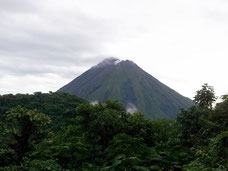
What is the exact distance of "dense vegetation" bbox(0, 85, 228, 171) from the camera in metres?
11.8

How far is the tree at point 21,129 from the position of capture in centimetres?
Result: 1545

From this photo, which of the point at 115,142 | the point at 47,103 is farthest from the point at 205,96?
the point at 47,103

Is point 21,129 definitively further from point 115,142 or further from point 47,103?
point 47,103

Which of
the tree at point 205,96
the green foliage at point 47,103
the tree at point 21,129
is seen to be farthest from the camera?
the green foliage at point 47,103

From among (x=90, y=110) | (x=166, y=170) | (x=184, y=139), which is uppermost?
(x=90, y=110)

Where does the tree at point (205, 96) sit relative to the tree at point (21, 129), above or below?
above

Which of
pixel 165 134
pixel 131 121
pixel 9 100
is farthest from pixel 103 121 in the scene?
pixel 9 100

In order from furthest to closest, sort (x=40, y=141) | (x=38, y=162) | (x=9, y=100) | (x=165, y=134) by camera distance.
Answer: (x=9, y=100) < (x=165, y=134) < (x=40, y=141) < (x=38, y=162)

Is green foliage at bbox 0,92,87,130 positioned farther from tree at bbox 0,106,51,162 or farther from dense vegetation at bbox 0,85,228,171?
tree at bbox 0,106,51,162

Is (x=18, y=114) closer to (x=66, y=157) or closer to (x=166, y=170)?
(x=66, y=157)

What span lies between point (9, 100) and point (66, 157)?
271 ft

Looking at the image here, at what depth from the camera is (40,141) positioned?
16891mm

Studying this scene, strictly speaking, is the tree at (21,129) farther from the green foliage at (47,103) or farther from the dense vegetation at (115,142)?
the green foliage at (47,103)

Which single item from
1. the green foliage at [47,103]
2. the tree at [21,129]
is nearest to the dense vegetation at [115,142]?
the tree at [21,129]
